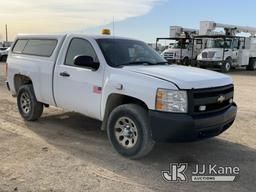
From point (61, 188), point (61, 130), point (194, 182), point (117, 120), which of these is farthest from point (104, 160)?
point (61, 130)

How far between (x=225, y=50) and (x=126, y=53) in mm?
18942

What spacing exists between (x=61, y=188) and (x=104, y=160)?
3.51 feet

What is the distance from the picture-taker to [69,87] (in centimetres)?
593

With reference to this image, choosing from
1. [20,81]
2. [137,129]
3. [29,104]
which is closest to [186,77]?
[137,129]

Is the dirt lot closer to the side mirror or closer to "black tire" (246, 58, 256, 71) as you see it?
the side mirror

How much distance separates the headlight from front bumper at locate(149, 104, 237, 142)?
8cm

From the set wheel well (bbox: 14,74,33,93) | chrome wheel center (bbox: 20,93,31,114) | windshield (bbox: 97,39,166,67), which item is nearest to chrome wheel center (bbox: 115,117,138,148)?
windshield (bbox: 97,39,166,67)

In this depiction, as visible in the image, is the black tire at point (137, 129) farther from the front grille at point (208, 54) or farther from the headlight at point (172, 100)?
the front grille at point (208, 54)

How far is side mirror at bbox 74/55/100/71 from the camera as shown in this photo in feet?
17.6

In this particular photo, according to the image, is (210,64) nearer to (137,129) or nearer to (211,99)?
(211,99)

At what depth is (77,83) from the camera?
5.77m

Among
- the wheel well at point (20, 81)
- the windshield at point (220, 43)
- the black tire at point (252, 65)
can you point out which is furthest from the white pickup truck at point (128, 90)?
the black tire at point (252, 65)

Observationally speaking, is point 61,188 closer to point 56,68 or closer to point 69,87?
point 69,87

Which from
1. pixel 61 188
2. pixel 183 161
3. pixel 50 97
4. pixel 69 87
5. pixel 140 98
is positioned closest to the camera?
pixel 61 188
